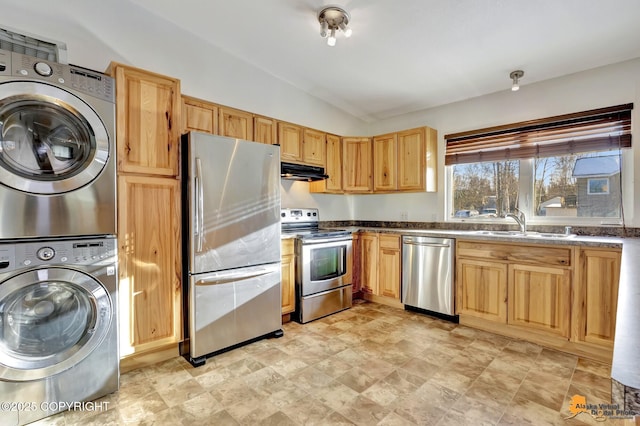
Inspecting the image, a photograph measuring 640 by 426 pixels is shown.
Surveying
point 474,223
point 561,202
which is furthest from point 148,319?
point 561,202

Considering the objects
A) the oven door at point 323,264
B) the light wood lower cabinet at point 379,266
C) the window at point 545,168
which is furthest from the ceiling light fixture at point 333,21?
the light wood lower cabinet at point 379,266

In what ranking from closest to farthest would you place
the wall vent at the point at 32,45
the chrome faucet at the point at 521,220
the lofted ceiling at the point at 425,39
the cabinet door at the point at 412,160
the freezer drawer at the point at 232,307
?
the wall vent at the point at 32,45, the lofted ceiling at the point at 425,39, the freezer drawer at the point at 232,307, the chrome faucet at the point at 521,220, the cabinet door at the point at 412,160

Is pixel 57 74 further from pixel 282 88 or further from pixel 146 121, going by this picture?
pixel 282 88

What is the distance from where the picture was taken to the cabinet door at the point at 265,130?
3.10 metres

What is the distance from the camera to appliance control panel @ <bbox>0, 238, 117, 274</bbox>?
1.56 meters

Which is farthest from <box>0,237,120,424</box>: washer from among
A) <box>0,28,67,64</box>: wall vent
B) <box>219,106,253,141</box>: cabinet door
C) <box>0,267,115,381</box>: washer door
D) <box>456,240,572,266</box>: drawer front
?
<box>456,240,572,266</box>: drawer front

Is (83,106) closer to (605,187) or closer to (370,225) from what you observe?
(370,225)

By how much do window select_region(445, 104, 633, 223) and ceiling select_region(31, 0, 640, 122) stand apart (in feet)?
1.69

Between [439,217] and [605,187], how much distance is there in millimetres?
1574

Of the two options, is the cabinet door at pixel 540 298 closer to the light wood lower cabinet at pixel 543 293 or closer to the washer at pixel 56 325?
the light wood lower cabinet at pixel 543 293

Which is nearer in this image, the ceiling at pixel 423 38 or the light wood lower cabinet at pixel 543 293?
the ceiling at pixel 423 38

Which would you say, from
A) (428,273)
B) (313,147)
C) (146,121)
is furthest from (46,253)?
(428,273)

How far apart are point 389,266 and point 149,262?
100 inches

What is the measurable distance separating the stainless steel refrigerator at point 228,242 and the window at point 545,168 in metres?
2.40
